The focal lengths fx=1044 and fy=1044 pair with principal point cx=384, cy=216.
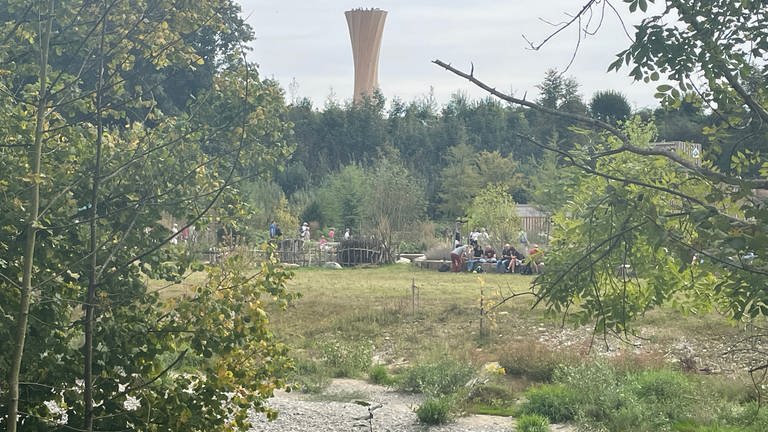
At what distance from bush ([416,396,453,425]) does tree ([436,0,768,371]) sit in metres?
7.16

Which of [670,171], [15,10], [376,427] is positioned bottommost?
[376,427]

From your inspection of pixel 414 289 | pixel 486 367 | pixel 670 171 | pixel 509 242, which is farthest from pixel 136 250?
pixel 509 242

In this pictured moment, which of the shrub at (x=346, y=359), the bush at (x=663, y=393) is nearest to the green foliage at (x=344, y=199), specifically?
the shrub at (x=346, y=359)

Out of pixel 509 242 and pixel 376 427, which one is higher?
pixel 509 242

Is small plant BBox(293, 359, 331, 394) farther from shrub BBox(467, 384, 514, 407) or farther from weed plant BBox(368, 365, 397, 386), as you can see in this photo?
shrub BBox(467, 384, 514, 407)

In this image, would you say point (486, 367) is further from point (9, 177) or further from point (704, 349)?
point (9, 177)

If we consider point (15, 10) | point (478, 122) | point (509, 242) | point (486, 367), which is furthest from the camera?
point (478, 122)

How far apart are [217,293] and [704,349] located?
11972 mm

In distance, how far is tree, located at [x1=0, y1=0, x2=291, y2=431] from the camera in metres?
5.16

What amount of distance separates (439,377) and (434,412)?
135cm

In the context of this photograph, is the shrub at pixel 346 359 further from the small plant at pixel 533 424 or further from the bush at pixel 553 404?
the small plant at pixel 533 424

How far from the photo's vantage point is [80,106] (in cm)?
602

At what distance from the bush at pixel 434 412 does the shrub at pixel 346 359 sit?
10.1 ft

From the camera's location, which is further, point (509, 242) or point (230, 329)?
point (509, 242)
